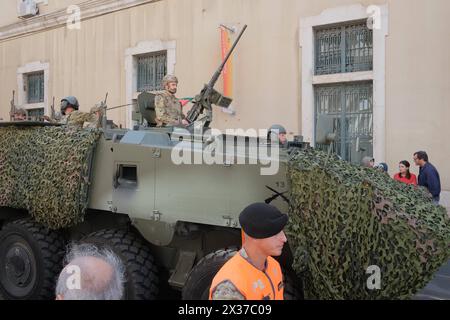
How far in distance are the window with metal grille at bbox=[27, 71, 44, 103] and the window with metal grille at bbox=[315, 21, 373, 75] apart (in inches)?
332

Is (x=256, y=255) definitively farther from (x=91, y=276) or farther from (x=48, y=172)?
(x=48, y=172)

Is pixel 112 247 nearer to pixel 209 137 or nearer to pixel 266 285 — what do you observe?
pixel 209 137

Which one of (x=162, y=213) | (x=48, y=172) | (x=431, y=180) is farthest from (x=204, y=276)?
(x=431, y=180)

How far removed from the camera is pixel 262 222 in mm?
2010

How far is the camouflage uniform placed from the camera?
16.7ft

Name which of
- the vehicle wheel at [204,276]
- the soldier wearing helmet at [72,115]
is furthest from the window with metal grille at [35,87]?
the vehicle wheel at [204,276]

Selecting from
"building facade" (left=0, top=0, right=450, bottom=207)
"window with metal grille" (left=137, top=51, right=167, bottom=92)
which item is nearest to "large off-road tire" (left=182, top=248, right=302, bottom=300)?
"building facade" (left=0, top=0, right=450, bottom=207)

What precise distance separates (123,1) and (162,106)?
7.72 metres

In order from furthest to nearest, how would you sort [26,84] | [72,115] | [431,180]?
[26,84] → [431,180] → [72,115]

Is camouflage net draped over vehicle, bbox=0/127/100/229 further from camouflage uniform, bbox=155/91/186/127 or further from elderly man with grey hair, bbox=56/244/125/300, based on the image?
camouflage uniform, bbox=155/91/186/127

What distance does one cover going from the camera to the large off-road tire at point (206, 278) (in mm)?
3521

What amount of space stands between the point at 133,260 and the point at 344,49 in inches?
253

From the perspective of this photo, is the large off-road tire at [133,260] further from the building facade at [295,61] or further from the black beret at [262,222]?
the black beret at [262,222]

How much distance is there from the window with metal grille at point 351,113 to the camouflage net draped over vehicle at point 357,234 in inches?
220
